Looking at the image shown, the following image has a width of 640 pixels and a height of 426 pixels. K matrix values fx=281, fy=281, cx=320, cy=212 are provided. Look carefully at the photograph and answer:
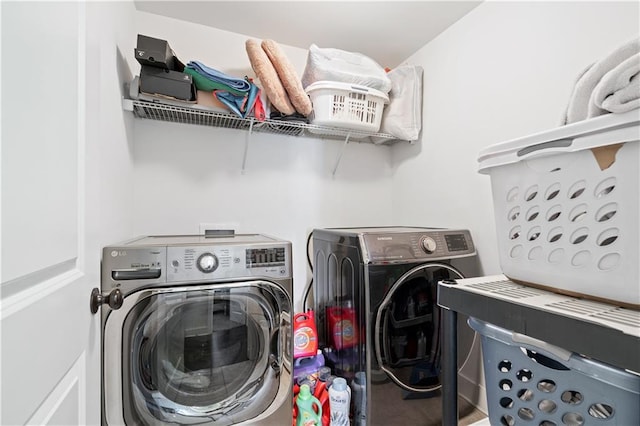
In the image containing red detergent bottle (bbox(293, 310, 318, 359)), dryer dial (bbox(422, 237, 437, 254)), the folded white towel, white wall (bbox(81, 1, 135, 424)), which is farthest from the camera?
red detergent bottle (bbox(293, 310, 318, 359))

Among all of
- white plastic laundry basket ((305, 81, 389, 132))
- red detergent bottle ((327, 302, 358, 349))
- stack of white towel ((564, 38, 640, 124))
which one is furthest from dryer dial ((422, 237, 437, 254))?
stack of white towel ((564, 38, 640, 124))

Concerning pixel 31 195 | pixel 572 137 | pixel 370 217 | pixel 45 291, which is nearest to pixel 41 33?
pixel 31 195

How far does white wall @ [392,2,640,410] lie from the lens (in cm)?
119

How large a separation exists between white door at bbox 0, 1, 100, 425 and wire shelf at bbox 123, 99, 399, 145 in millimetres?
790

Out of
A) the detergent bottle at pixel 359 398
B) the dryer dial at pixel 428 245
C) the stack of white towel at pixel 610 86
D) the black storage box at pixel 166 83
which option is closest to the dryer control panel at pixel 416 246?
the dryer dial at pixel 428 245

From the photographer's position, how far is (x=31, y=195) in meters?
0.43

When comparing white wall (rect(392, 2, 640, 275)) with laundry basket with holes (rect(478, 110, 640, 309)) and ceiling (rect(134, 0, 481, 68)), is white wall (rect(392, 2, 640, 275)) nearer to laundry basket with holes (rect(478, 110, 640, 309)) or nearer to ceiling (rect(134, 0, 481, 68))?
ceiling (rect(134, 0, 481, 68))

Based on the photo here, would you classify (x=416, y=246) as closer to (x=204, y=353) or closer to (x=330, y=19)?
(x=204, y=353)

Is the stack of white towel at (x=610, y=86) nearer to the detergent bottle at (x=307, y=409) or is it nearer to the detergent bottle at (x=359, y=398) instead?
the detergent bottle at (x=359, y=398)

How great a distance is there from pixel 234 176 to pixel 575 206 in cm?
168

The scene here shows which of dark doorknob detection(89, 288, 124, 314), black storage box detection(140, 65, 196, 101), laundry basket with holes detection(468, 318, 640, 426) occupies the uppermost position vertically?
black storage box detection(140, 65, 196, 101)

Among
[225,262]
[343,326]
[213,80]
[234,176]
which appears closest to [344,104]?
[213,80]

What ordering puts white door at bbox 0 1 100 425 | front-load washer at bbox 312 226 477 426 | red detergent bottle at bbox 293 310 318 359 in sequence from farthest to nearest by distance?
red detergent bottle at bbox 293 310 318 359, front-load washer at bbox 312 226 477 426, white door at bbox 0 1 100 425

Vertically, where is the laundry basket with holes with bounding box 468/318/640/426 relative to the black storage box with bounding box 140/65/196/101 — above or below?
below
